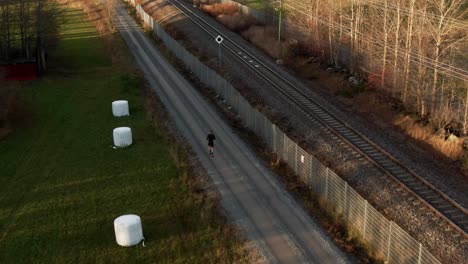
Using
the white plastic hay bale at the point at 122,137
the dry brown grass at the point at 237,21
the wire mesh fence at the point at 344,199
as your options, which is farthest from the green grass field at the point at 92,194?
the dry brown grass at the point at 237,21

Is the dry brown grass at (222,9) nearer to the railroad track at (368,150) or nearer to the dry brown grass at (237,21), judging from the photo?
the dry brown grass at (237,21)

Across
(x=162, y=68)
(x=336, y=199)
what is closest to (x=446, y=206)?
(x=336, y=199)

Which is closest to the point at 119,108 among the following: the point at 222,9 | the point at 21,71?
the point at 21,71

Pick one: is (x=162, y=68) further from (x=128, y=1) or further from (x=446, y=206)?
(x=128, y=1)

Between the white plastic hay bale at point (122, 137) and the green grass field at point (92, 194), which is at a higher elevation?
the white plastic hay bale at point (122, 137)

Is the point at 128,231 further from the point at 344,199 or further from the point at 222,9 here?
the point at 222,9

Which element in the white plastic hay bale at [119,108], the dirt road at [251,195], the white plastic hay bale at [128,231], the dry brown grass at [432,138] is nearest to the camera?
the white plastic hay bale at [128,231]

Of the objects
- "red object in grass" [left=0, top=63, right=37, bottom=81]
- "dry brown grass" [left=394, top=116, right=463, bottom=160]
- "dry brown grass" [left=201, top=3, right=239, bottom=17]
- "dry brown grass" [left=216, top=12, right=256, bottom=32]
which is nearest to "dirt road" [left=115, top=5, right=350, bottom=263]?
"dry brown grass" [left=394, top=116, right=463, bottom=160]
